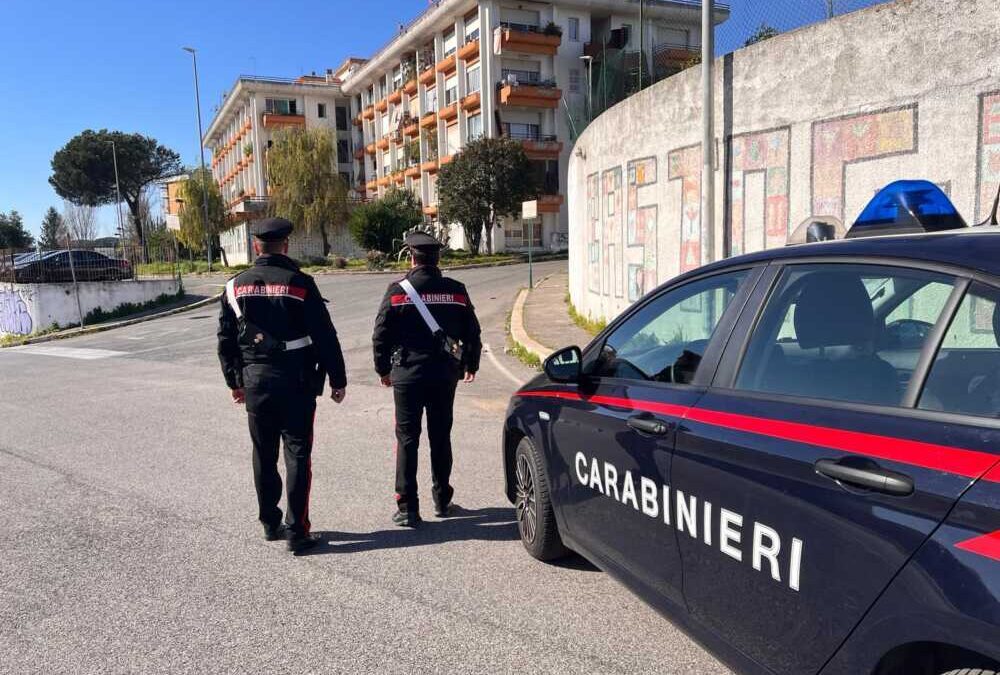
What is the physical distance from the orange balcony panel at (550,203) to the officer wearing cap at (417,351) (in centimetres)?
3913

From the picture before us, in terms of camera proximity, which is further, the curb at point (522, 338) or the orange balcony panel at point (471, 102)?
the orange balcony panel at point (471, 102)

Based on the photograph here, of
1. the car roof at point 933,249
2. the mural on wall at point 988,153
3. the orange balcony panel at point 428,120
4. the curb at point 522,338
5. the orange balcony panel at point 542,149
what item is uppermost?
the orange balcony panel at point 428,120

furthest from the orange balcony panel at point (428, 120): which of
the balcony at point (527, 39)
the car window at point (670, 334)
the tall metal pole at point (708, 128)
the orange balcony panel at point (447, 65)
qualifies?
the car window at point (670, 334)

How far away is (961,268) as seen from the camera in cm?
190

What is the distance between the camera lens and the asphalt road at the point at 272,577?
3121 mm

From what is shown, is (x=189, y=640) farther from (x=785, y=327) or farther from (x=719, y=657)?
(x=785, y=327)

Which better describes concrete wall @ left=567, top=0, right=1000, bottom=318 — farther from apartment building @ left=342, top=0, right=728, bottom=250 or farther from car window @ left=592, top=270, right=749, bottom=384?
apartment building @ left=342, top=0, right=728, bottom=250

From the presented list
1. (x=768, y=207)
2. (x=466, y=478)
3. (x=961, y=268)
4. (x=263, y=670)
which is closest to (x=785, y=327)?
(x=961, y=268)

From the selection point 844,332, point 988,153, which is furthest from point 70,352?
point 844,332

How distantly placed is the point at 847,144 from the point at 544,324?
7918 millimetres

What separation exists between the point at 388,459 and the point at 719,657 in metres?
4.23

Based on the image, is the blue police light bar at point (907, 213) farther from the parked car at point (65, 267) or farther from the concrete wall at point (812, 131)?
the parked car at point (65, 267)

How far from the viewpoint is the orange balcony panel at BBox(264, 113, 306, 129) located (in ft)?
206

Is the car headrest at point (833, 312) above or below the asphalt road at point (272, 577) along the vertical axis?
above
